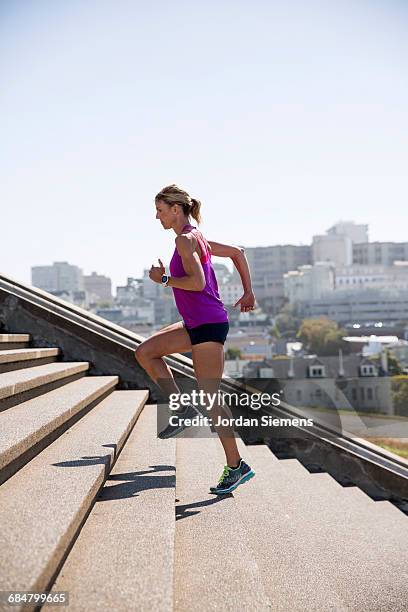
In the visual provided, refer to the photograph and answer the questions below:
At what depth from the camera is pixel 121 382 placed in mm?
→ 6680

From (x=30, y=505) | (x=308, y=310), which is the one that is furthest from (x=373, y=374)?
(x=308, y=310)

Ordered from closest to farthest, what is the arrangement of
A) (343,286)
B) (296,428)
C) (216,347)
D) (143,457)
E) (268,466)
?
(216,347) < (143,457) < (268,466) < (296,428) < (343,286)

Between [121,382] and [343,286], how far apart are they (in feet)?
497

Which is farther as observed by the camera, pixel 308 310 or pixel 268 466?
pixel 308 310

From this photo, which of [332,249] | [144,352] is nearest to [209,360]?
[144,352]

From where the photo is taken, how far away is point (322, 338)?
97812 mm

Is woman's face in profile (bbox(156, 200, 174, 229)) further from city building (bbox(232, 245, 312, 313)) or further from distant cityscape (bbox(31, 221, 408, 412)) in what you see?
city building (bbox(232, 245, 312, 313))

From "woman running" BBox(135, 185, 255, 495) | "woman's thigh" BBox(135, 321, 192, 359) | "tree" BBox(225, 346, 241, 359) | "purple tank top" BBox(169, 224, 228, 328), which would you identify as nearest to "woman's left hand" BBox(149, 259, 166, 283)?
"woman running" BBox(135, 185, 255, 495)

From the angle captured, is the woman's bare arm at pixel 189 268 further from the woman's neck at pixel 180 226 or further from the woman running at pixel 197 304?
the woman's neck at pixel 180 226

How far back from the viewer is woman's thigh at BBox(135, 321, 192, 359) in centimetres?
396

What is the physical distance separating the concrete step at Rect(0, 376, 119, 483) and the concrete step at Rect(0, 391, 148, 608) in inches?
2.0

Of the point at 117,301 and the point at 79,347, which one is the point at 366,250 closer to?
the point at 117,301

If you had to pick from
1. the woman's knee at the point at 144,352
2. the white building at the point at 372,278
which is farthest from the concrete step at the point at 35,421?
the white building at the point at 372,278

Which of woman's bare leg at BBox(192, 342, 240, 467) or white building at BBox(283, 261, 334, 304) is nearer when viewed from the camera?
woman's bare leg at BBox(192, 342, 240, 467)
